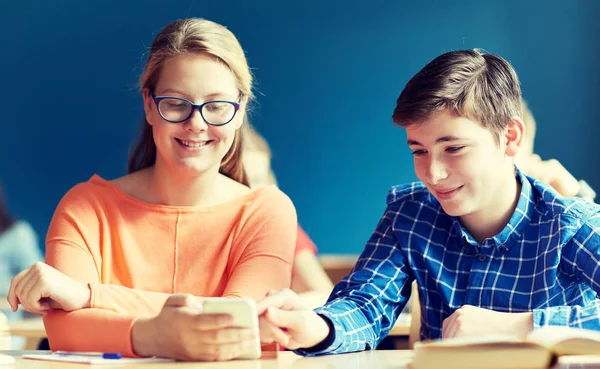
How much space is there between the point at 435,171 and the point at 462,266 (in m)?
0.22

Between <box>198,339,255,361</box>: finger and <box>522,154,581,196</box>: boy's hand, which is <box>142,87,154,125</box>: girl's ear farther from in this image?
<box>522,154,581,196</box>: boy's hand

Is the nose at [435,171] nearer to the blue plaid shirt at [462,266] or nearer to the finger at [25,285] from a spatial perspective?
the blue plaid shirt at [462,266]

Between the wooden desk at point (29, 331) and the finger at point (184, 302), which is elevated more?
the finger at point (184, 302)

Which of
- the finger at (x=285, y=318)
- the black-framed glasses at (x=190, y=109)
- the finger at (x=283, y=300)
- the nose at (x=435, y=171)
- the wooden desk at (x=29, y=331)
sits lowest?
the wooden desk at (x=29, y=331)

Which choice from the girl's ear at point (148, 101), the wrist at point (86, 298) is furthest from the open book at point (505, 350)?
the girl's ear at point (148, 101)

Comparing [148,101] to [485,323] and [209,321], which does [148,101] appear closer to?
[209,321]

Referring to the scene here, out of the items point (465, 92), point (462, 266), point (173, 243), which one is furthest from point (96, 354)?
point (465, 92)

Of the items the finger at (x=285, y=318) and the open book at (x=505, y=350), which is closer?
the open book at (x=505, y=350)

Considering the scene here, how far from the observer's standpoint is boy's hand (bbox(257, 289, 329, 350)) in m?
1.21

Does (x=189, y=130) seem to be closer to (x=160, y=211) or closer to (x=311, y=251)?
(x=160, y=211)

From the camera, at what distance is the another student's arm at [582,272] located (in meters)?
1.26

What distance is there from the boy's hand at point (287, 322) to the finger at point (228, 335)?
5cm

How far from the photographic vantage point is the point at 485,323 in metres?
1.24

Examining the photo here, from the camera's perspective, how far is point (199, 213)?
1.69m
